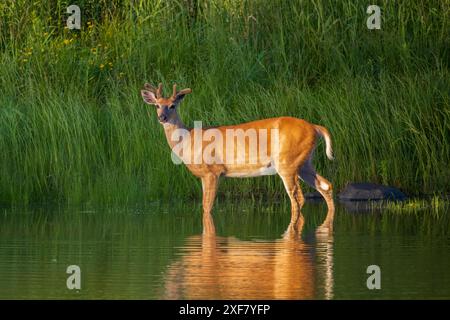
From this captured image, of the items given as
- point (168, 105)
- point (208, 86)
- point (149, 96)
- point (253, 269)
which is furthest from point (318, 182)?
point (253, 269)

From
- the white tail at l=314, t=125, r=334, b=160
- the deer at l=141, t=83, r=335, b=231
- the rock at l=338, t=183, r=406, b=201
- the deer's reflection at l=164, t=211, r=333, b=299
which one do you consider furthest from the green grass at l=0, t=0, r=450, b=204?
the deer's reflection at l=164, t=211, r=333, b=299

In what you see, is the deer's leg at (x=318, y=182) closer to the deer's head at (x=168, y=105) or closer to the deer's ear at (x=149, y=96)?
the deer's head at (x=168, y=105)

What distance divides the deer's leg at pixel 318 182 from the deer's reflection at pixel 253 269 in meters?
2.46

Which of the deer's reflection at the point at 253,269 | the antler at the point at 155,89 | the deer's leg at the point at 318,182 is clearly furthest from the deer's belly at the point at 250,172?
the deer's reflection at the point at 253,269

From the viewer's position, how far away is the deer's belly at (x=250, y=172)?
16.5 metres

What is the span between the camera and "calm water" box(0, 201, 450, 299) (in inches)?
395

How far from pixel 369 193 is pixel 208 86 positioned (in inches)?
137

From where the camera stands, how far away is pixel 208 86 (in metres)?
19.4

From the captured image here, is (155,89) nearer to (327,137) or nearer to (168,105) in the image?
(168,105)

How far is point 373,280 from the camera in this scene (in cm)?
1037

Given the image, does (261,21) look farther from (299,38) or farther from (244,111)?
(244,111)

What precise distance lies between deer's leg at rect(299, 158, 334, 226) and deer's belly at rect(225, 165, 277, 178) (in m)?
0.37

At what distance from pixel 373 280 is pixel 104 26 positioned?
12.5m
